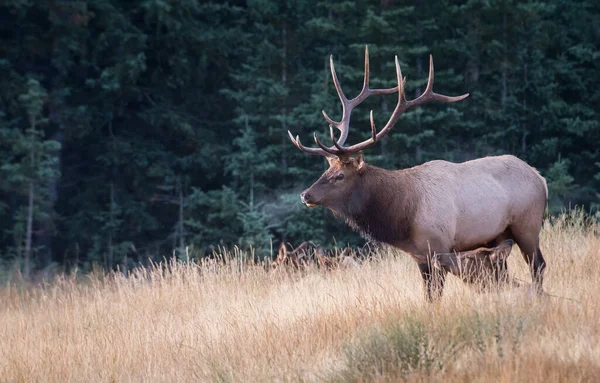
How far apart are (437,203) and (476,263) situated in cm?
72

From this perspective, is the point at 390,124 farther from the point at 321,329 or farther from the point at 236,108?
the point at 236,108

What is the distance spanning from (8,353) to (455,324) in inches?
150

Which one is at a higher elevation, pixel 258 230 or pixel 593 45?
pixel 593 45

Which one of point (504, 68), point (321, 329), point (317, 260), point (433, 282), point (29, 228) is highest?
point (504, 68)

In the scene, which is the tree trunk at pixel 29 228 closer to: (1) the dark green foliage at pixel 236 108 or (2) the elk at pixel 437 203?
(1) the dark green foliage at pixel 236 108

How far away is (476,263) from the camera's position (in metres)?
6.83

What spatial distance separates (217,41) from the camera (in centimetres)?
2345

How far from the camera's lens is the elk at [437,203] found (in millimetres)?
7320

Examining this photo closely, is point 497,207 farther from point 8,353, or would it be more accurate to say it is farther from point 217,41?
point 217,41

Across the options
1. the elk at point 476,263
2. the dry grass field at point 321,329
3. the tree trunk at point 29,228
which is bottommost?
the tree trunk at point 29,228

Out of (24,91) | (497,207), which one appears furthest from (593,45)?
(497,207)

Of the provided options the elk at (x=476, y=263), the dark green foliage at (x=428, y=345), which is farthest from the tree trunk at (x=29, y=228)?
the dark green foliage at (x=428, y=345)

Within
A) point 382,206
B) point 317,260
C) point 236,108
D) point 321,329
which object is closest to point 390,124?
point 382,206

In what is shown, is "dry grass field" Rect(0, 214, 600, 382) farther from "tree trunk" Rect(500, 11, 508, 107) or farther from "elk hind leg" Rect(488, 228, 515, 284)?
"tree trunk" Rect(500, 11, 508, 107)
